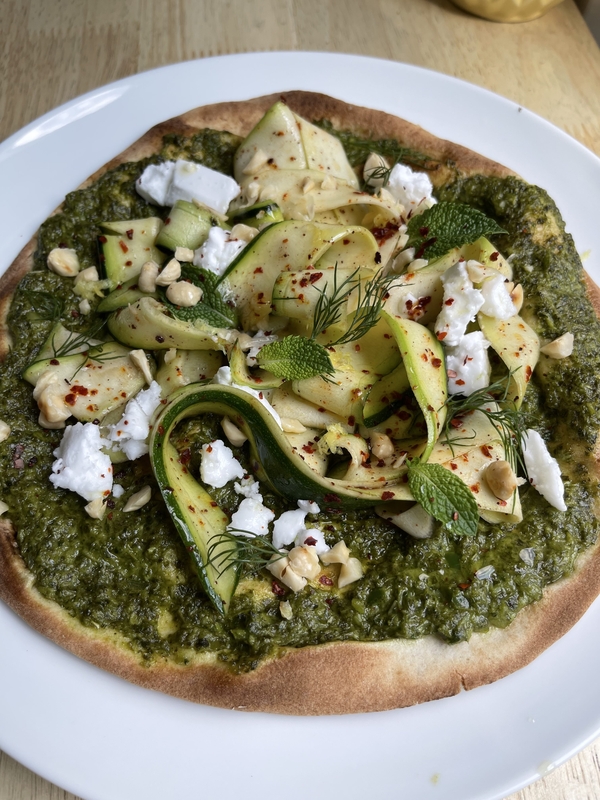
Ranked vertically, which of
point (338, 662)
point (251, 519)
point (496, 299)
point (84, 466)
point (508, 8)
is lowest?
point (338, 662)

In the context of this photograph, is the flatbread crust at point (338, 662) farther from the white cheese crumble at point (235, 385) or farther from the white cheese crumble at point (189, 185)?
the white cheese crumble at point (189, 185)

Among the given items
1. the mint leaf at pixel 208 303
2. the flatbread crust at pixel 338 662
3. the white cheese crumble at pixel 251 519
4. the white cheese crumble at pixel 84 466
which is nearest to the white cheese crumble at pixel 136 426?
the white cheese crumble at pixel 84 466

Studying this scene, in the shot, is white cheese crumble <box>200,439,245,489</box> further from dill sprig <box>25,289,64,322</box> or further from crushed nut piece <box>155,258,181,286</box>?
dill sprig <box>25,289,64,322</box>

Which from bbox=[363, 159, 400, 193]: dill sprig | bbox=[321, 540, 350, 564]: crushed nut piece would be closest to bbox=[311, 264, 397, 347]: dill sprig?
bbox=[363, 159, 400, 193]: dill sprig

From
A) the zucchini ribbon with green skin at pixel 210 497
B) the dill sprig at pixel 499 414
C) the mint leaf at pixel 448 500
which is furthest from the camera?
the dill sprig at pixel 499 414

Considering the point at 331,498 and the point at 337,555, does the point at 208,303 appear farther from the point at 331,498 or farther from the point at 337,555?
the point at 337,555

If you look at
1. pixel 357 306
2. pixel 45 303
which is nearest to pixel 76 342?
pixel 45 303
